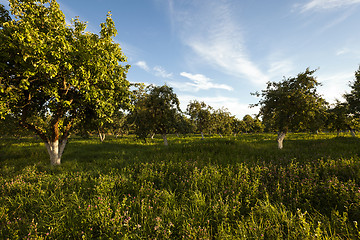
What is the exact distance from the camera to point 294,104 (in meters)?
12.6

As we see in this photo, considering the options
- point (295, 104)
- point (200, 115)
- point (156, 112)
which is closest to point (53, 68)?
point (156, 112)

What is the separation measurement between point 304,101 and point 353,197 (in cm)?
1048

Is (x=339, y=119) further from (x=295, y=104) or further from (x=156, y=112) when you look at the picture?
(x=156, y=112)

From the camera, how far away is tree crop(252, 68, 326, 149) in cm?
1187

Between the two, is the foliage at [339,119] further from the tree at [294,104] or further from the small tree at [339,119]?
the tree at [294,104]

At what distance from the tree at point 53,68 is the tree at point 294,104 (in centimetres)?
1344

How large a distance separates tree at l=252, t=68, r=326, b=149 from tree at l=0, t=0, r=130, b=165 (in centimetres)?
1344

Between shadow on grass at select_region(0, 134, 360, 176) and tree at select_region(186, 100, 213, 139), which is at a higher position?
tree at select_region(186, 100, 213, 139)

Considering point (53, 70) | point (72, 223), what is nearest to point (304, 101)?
point (72, 223)

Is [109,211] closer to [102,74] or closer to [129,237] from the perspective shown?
[129,237]

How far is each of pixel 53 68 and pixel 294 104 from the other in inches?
692

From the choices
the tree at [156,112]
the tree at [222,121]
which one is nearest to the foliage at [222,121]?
the tree at [222,121]

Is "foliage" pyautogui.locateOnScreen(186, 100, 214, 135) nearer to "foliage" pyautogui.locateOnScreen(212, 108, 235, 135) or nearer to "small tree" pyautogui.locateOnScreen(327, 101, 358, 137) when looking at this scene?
"foliage" pyautogui.locateOnScreen(212, 108, 235, 135)

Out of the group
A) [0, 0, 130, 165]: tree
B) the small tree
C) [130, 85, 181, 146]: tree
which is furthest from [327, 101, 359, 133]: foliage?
[0, 0, 130, 165]: tree
